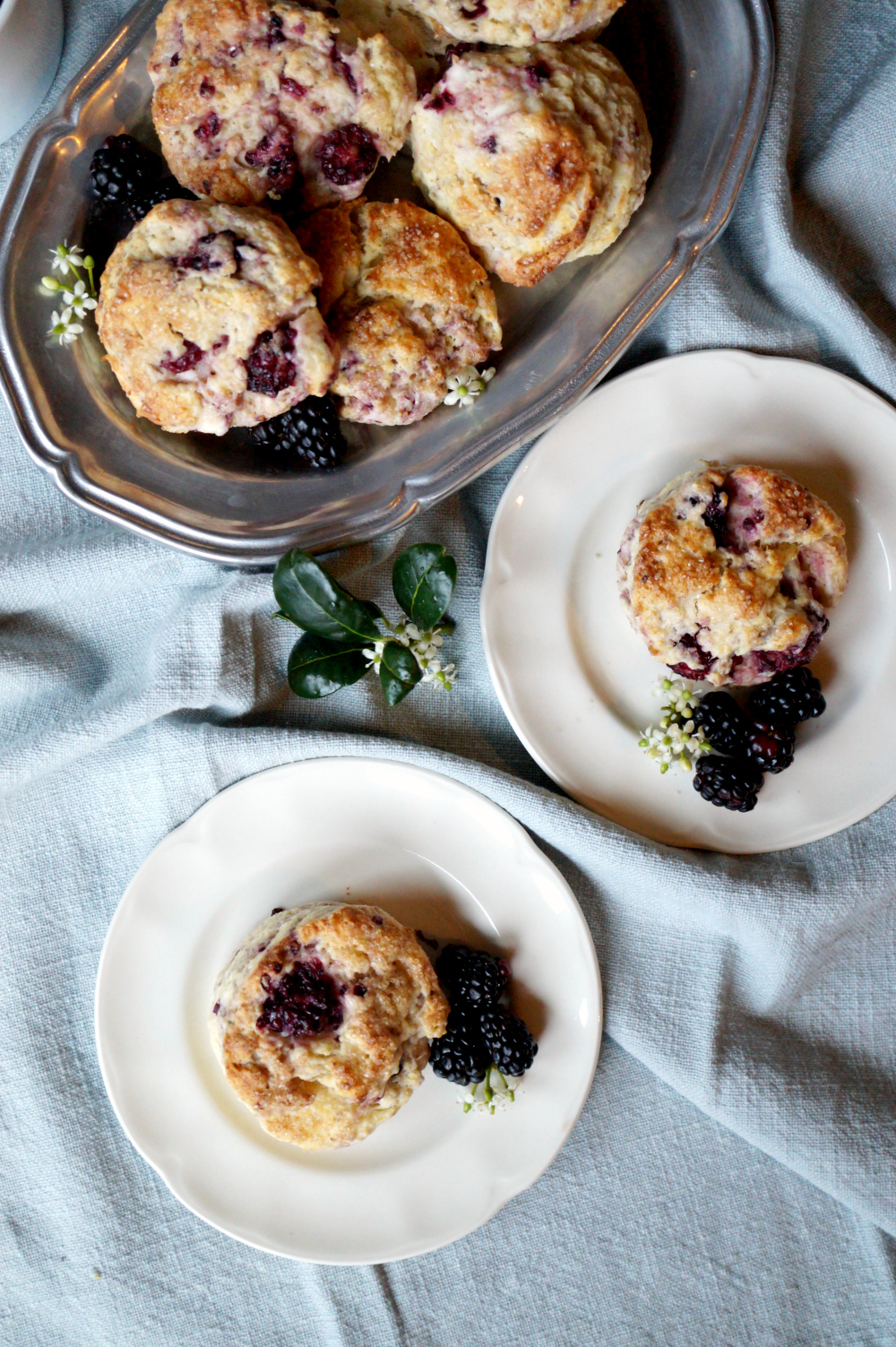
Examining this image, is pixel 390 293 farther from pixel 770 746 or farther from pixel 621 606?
pixel 770 746

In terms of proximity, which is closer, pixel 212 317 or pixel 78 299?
pixel 212 317

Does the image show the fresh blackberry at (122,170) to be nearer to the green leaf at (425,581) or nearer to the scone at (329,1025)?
the green leaf at (425,581)

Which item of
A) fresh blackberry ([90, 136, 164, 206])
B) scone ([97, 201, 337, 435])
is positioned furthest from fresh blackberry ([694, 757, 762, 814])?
fresh blackberry ([90, 136, 164, 206])

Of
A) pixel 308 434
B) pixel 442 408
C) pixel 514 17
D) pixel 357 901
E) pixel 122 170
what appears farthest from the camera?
pixel 357 901

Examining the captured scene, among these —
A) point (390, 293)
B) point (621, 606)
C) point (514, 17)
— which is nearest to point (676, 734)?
point (621, 606)

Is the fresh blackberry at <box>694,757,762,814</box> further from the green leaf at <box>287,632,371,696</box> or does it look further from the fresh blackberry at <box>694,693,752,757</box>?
the green leaf at <box>287,632,371,696</box>

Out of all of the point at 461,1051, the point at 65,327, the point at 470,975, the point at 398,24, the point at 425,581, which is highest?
the point at 398,24
